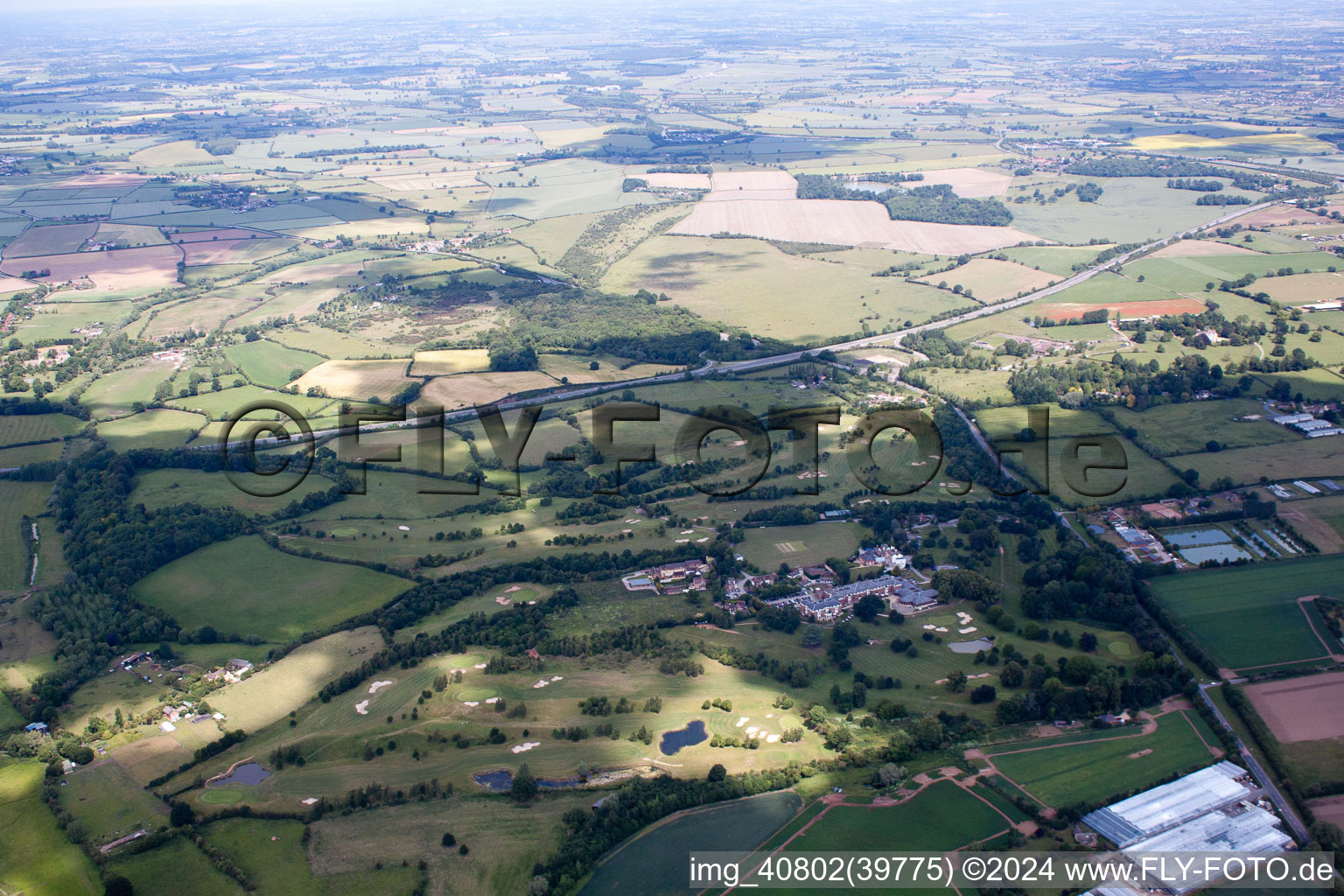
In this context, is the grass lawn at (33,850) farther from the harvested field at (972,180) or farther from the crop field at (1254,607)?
the harvested field at (972,180)

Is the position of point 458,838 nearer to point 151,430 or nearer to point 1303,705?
point 1303,705

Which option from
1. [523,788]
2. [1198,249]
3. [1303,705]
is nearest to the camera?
[523,788]

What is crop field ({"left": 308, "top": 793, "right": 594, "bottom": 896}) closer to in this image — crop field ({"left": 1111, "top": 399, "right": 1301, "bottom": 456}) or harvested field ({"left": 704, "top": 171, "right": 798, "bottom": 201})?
crop field ({"left": 1111, "top": 399, "right": 1301, "bottom": 456})

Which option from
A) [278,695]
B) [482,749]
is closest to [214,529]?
[278,695]

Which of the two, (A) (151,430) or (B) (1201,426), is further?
(A) (151,430)

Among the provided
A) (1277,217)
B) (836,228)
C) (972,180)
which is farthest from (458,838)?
(972,180)

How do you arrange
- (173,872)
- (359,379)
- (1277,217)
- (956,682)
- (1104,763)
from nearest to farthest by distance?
1. (173,872)
2. (1104,763)
3. (956,682)
4. (359,379)
5. (1277,217)
